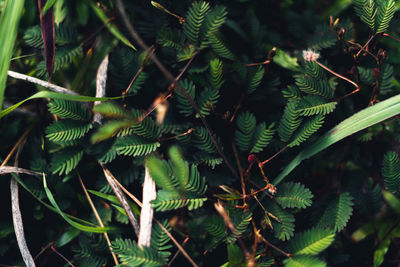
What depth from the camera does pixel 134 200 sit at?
3.83ft

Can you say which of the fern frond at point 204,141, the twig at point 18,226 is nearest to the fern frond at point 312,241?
the fern frond at point 204,141

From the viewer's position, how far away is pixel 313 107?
107cm

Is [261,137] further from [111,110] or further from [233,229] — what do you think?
[111,110]

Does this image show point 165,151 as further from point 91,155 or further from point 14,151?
point 14,151

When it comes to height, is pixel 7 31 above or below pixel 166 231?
above

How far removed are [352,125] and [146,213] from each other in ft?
2.44

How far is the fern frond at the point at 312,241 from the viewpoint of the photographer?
99cm

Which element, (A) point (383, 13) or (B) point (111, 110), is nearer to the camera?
(B) point (111, 110)

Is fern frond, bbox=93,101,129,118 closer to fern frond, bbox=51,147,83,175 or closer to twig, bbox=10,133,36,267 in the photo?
fern frond, bbox=51,147,83,175

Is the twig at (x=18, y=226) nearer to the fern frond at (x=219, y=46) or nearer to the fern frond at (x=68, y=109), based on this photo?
the fern frond at (x=68, y=109)

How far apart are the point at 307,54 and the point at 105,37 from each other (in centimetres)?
79

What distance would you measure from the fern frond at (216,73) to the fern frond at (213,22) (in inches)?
4.8

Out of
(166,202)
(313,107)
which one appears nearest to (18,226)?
(166,202)

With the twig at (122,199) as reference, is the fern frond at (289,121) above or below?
above
